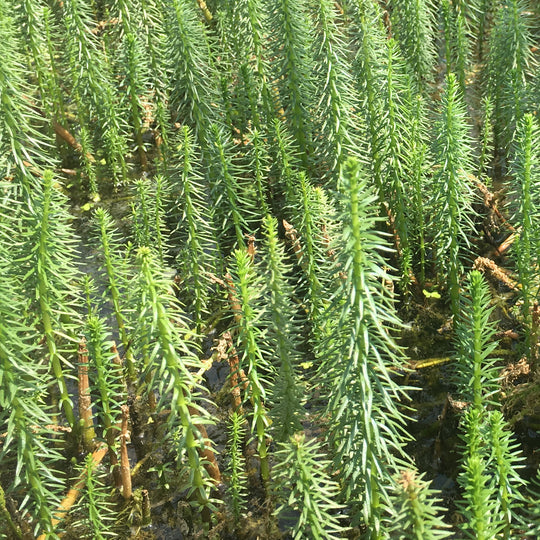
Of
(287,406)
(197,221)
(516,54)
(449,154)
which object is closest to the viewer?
(287,406)

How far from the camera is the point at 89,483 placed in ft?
15.1

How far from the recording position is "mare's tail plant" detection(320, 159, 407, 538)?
3.79m

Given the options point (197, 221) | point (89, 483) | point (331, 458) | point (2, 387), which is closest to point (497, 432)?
point (331, 458)

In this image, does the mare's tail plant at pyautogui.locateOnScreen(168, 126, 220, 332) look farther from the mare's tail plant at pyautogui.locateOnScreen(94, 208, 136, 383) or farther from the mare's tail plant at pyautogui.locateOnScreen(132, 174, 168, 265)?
the mare's tail plant at pyautogui.locateOnScreen(94, 208, 136, 383)

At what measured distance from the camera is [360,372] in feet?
13.4

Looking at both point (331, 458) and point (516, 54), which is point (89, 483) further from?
point (516, 54)

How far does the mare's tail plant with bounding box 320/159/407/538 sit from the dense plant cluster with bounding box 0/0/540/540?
0.02 metres

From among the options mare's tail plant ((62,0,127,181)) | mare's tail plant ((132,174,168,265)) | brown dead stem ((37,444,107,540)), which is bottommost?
brown dead stem ((37,444,107,540))

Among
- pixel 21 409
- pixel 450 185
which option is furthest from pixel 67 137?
pixel 21 409

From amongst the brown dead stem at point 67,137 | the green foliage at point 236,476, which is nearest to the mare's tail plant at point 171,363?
the green foliage at point 236,476

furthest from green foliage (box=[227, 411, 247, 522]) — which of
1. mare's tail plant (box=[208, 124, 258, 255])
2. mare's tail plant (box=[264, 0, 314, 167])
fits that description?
mare's tail plant (box=[264, 0, 314, 167])

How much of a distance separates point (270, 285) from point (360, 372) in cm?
84

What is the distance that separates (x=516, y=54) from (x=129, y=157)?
3840 millimetres

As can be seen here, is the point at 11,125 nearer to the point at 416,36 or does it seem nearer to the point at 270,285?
the point at 270,285
